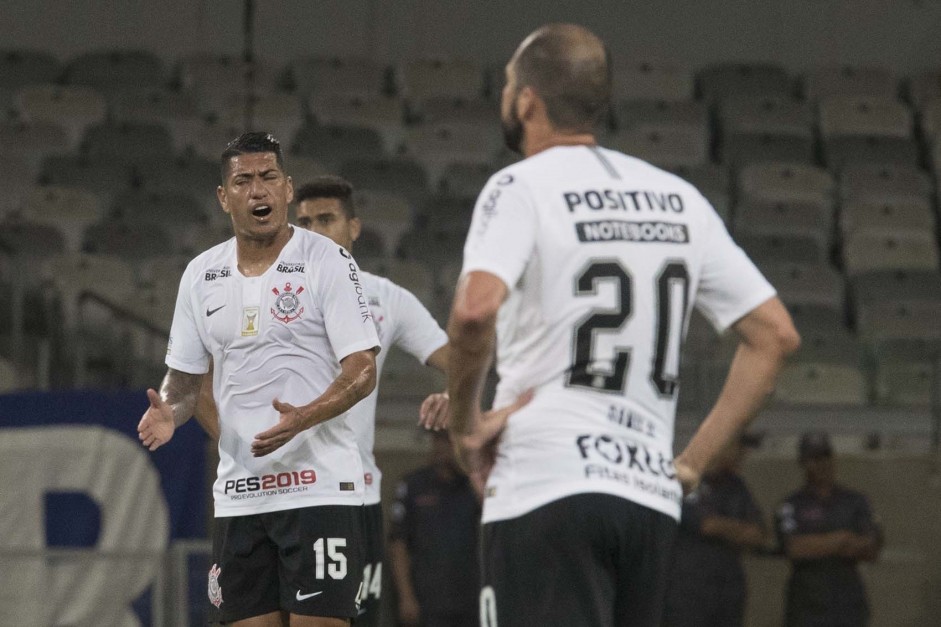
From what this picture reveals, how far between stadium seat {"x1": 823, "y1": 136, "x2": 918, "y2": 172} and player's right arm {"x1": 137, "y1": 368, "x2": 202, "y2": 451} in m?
10.9

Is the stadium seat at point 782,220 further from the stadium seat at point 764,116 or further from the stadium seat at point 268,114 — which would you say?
the stadium seat at point 268,114

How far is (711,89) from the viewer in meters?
16.7

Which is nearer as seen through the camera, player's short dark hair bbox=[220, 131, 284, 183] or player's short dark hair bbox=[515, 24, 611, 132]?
player's short dark hair bbox=[515, 24, 611, 132]

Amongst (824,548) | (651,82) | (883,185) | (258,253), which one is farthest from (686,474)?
(651,82)

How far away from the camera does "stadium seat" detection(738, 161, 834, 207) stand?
14.9m

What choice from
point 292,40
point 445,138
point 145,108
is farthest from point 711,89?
point 145,108

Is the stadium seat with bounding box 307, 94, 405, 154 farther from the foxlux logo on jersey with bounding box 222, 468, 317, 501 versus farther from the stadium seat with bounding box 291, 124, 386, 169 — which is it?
the foxlux logo on jersey with bounding box 222, 468, 317, 501

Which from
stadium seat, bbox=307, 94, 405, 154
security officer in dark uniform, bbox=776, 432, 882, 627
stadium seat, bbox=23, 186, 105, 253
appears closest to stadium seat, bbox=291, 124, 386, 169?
stadium seat, bbox=307, 94, 405, 154

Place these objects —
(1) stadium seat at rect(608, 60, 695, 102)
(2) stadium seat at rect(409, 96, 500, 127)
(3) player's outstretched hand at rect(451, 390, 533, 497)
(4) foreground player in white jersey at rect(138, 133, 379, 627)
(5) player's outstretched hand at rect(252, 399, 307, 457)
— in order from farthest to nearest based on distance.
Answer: (1) stadium seat at rect(608, 60, 695, 102)
(2) stadium seat at rect(409, 96, 500, 127)
(4) foreground player in white jersey at rect(138, 133, 379, 627)
(5) player's outstretched hand at rect(252, 399, 307, 457)
(3) player's outstretched hand at rect(451, 390, 533, 497)

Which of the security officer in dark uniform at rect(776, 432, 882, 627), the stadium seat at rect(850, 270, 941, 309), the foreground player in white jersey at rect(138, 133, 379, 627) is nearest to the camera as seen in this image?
the foreground player in white jersey at rect(138, 133, 379, 627)

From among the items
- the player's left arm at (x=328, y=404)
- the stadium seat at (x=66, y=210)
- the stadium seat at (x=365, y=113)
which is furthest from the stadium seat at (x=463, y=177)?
the player's left arm at (x=328, y=404)

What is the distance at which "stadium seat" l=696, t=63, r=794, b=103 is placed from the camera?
16.6 m

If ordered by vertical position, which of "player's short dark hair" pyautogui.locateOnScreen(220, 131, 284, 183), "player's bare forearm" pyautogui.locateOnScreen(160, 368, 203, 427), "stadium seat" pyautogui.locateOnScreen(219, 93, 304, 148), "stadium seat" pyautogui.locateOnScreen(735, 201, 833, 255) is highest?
"stadium seat" pyautogui.locateOnScreen(219, 93, 304, 148)

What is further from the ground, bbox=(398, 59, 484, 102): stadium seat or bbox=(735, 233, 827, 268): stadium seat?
bbox=(398, 59, 484, 102): stadium seat
